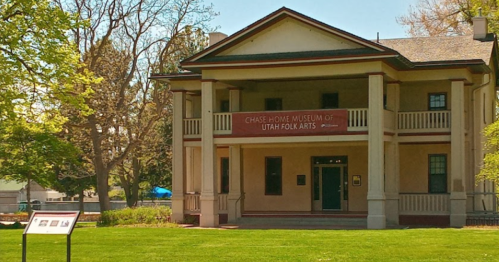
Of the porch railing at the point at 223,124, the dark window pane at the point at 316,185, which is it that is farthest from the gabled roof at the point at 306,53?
the dark window pane at the point at 316,185

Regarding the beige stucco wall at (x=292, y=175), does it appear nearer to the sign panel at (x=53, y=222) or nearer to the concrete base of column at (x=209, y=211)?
the concrete base of column at (x=209, y=211)

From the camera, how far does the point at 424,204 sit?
3350 centimetres

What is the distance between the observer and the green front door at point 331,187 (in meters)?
37.3

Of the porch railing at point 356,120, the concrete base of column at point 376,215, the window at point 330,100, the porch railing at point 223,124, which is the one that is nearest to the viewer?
the concrete base of column at point 376,215

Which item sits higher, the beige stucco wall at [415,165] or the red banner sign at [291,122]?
the red banner sign at [291,122]

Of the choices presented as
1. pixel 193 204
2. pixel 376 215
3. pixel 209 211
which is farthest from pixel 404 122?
pixel 193 204

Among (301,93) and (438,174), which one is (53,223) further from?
(438,174)

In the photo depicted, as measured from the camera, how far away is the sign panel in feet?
53.2

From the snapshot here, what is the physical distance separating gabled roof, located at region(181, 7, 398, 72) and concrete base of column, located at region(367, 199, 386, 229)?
5.52 meters

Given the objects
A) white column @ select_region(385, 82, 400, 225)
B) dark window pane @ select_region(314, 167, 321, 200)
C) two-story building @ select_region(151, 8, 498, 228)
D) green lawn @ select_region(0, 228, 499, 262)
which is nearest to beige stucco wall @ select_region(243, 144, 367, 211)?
two-story building @ select_region(151, 8, 498, 228)

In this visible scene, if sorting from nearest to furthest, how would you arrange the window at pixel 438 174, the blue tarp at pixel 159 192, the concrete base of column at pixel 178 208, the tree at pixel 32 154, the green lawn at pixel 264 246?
the green lawn at pixel 264 246 < the window at pixel 438 174 < the concrete base of column at pixel 178 208 < the tree at pixel 32 154 < the blue tarp at pixel 159 192

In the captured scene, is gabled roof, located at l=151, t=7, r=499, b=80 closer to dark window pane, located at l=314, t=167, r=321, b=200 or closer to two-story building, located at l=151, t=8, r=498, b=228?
two-story building, located at l=151, t=8, r=498, b=228

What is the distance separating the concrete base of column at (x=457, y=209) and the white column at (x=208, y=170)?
9326 mm

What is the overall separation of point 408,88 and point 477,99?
2.96m
